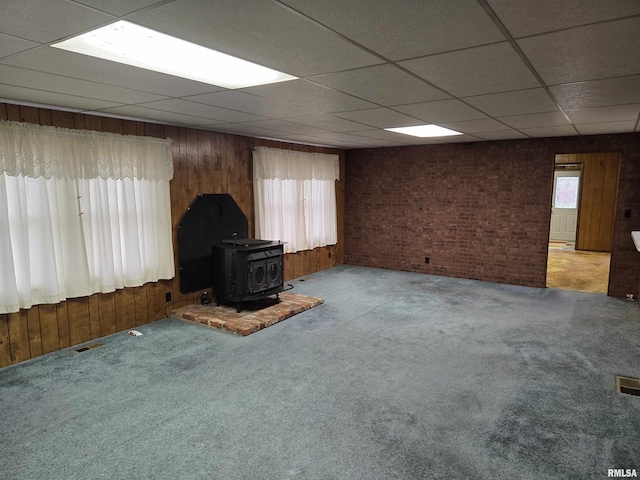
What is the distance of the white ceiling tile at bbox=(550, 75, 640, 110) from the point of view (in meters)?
2.66

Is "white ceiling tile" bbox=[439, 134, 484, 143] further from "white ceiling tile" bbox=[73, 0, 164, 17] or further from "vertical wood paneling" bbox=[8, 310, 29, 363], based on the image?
"vertical wood paneling" bbox=[8, 310, 29, 363]

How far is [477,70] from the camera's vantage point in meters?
2.37

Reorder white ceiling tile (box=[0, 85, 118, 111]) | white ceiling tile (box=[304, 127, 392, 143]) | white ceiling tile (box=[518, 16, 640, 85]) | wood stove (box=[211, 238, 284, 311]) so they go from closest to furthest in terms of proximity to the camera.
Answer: white ceiling tile (box=[518, 16, 640, 85]) < white ceiling tile (box=[0, 85, 118, 111]) < wood stove (box=[211, 238, 284, 311]) < white ceiling tile (box=[304, 127, 392, 143])

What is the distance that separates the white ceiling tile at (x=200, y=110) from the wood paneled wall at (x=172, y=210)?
2.67 feet

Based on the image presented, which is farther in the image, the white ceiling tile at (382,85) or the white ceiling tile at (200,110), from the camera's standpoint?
the white ceiling tile at (200,110)

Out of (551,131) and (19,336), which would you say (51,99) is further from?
(551,131)

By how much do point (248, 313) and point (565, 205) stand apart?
377 inches

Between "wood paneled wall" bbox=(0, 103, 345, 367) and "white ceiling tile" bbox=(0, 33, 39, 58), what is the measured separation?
5.49 ft

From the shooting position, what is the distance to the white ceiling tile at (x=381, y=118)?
3730 millimetres

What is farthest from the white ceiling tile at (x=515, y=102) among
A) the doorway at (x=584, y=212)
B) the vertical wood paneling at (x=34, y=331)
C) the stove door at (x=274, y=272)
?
the doorway at (x=584, y=212)

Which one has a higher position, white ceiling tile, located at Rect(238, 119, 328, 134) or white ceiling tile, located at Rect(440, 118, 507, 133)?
white ceiling tile, located at Rect(238, 119, 328, 134)

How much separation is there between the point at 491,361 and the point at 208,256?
347 centimetres

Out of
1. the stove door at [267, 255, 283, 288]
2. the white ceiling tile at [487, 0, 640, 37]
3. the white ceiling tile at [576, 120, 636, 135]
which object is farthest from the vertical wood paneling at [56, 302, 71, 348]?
the white ceiling tile at [576, 120, 636, 135]

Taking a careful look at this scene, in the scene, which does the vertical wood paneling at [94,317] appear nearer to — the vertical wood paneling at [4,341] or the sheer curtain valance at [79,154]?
the vertical wood paneling at [4,341]
